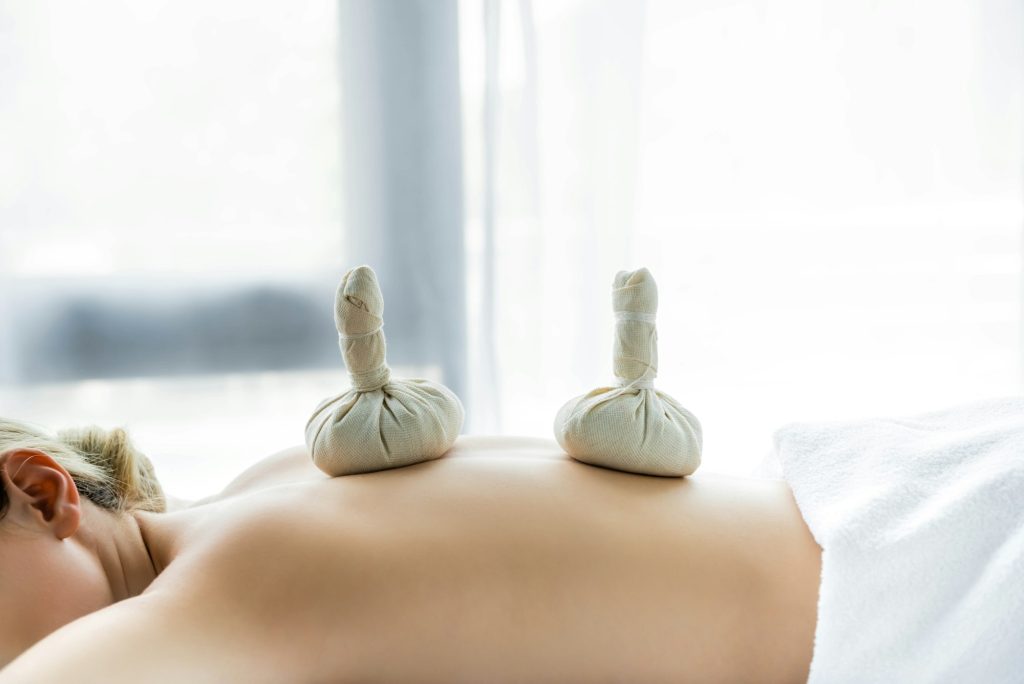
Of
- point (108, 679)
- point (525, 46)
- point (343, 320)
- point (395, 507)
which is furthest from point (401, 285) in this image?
point (108, 679)

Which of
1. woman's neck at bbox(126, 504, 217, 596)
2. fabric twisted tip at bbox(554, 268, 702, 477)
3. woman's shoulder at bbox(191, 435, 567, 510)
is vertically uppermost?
fabric twisted tip at bbox(554, 268, 702, 477)

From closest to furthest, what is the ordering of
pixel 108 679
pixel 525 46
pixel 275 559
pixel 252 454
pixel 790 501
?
pixel 108 679 → pixel 275 559 → pixel 790 501 → pixel 525 46 → pixel 252 454

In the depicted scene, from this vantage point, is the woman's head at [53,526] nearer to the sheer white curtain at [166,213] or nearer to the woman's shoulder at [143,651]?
the woman's shoulder at [143,651]

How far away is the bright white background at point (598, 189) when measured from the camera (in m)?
1.80

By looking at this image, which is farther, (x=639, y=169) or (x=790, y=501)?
(x=639, y=169)

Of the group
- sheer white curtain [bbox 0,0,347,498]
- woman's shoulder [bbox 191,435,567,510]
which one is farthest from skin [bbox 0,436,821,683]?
sheer white curtain [bbox 0,0,347,498]

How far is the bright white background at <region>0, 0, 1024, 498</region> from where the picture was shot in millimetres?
1805

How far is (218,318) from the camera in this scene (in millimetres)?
1867

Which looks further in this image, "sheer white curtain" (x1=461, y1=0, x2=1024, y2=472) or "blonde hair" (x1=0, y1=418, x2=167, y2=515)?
"sheer white curtain" (x1=461, y1=0, x2=1024, y2=472)

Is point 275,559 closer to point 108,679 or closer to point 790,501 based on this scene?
point 108,679

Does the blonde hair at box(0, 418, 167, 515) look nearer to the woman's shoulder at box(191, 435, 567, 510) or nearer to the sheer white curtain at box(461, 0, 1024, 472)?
the woman's shoulder at box(191, 435, 567, 510)

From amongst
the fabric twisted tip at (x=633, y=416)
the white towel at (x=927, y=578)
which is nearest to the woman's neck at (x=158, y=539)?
the fabric twisted tip at (x=633, y=416)

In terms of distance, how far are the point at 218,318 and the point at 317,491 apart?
108cm

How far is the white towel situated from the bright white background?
1.08 meters
